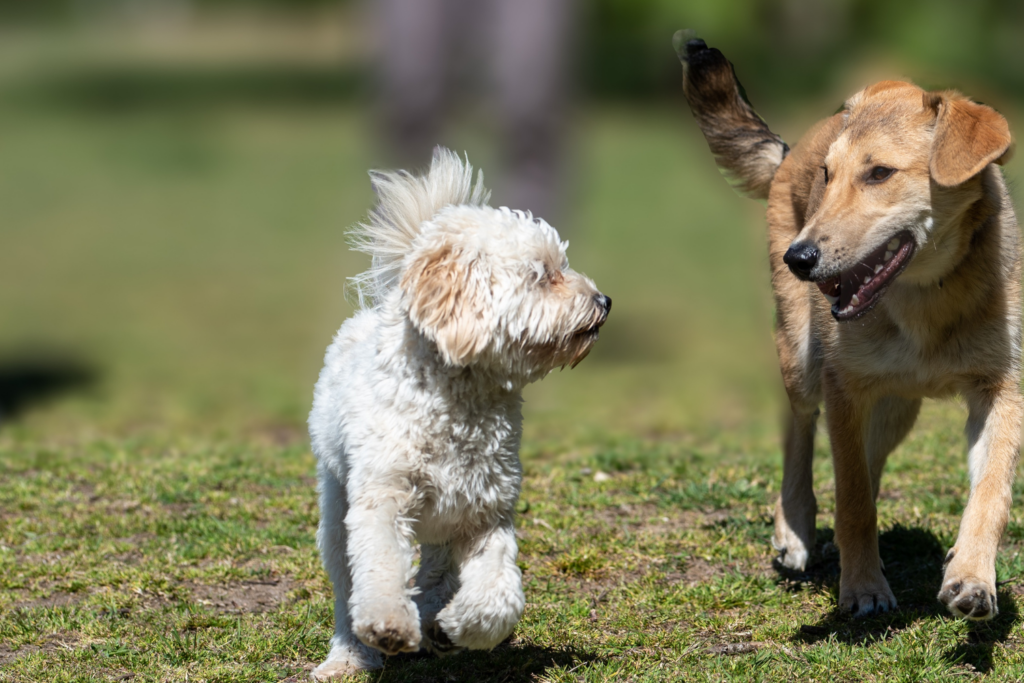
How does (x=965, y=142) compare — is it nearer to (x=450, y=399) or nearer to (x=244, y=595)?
(x=450, y=399)

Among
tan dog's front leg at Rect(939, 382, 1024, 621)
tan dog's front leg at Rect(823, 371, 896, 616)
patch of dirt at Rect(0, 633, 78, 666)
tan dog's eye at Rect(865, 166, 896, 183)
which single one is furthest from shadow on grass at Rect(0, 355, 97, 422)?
tan dog's front leg at Rect(939, 382, 1024, 621)

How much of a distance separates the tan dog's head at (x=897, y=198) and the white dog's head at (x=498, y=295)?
90cm

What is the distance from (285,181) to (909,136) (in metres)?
24.2

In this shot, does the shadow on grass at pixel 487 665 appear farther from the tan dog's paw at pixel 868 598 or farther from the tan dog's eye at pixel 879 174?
the tan dog's eye at pixel 879 174

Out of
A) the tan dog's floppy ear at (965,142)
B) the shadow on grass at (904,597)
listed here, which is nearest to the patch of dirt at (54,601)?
the shadow on grass at (904,597)

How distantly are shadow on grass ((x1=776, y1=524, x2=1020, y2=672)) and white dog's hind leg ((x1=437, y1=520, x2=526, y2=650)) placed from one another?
127cm

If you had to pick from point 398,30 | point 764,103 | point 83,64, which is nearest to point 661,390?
point 398,30

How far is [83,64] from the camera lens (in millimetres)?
55812

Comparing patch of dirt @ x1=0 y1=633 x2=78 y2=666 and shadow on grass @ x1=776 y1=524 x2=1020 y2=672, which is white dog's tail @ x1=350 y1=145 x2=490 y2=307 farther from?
shadow on grass @ x1=776 y1=524 x2=1020 y2=672

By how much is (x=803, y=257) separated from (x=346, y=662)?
2.12 meters

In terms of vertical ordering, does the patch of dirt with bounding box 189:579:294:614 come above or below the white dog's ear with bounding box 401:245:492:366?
below

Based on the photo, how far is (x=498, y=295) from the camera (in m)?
3.79

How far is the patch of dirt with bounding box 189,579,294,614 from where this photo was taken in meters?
4.93

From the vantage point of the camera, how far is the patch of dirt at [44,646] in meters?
4.43
